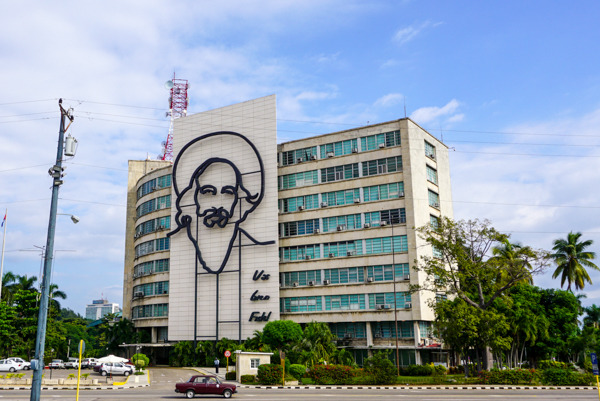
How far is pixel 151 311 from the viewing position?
73438 millimetres

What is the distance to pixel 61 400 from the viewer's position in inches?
1162

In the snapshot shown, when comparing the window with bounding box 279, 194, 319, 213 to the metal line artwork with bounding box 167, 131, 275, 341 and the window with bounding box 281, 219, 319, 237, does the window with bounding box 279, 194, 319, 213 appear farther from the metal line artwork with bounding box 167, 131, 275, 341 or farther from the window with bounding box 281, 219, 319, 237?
the metal line artwork with bounding box 167, 131, 275, 341

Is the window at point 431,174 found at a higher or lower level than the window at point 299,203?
higher

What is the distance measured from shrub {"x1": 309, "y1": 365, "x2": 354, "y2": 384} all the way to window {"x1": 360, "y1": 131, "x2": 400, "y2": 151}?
91.7 feet

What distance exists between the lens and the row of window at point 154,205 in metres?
74.4

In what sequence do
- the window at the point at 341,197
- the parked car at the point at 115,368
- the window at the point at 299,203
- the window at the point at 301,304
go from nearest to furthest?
the parked car at the point at 115,368
the window at the point at 301,304
the window at the point at 341,197
the window at the point at 299,203

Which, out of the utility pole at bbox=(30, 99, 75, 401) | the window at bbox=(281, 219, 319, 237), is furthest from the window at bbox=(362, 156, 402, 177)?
the utility pole at bbox=(30, 99, 75, 401)

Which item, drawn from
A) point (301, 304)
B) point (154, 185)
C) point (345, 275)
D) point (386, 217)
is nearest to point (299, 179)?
point (386, 217)

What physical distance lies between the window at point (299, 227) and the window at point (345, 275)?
217 inches

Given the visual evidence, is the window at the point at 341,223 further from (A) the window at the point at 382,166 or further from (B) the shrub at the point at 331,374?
(B) the shrub at the point at 331,374

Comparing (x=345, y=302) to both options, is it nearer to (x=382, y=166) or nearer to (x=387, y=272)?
(x=387, y=272)

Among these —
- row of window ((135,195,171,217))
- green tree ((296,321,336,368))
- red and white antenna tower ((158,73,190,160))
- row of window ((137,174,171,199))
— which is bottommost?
green tree ((296,321,336,368))

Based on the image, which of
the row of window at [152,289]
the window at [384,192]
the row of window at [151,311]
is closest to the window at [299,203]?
the window at [384,192]

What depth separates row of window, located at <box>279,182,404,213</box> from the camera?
60188mm
